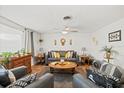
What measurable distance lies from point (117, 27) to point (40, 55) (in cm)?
449

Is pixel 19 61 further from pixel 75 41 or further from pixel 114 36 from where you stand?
pixel 75 41

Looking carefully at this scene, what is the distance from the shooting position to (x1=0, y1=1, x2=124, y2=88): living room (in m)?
1.97

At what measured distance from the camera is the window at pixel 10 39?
13.6 ft

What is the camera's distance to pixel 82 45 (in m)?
7.57

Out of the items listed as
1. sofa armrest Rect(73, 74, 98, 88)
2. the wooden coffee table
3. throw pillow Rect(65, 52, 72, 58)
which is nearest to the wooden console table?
the wooden coffee table

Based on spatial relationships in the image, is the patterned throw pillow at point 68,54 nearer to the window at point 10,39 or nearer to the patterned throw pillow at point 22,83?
the window at point 10,39

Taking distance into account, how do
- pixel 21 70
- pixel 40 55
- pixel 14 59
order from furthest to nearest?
pixel 40 55, pixel 14 59, pixel 21 70

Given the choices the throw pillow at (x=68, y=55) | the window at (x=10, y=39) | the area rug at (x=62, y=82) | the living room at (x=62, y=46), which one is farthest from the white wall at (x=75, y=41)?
the area rug at (x=62, y=82)

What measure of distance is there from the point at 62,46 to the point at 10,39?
366 cm

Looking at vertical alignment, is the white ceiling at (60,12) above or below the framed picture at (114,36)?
above

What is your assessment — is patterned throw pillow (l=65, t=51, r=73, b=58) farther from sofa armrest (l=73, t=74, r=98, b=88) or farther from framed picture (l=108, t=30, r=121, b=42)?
sofa armrest (l=73, t=74, r=98, b=88)
